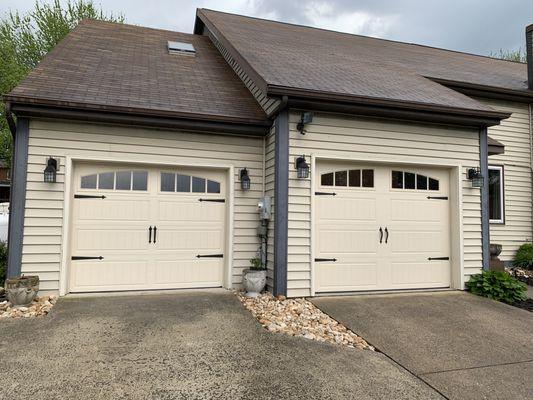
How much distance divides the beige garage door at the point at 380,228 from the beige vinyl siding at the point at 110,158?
1098mm

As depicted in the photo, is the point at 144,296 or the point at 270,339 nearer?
the point at 270,339

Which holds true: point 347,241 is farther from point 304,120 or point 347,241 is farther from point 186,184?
point 186,184

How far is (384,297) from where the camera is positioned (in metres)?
5.04

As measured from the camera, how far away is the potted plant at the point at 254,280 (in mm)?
4867

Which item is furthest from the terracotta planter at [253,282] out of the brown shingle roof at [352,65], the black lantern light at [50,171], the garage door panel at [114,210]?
the black lantern light at [50,171]

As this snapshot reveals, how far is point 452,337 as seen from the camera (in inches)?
140

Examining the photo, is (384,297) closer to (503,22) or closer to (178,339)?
(178,339)

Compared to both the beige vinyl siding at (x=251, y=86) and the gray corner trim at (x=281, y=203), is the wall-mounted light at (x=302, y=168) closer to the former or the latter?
the gray corner trim at (x=281, y=203)

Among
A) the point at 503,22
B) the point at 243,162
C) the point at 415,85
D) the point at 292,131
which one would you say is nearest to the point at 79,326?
the point at 243,162

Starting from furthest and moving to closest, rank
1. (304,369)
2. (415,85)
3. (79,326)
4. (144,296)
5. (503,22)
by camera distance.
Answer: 1. (503,22)
2. (415,85)
3. (144,296)
4. (79,326)
5. (304,369)

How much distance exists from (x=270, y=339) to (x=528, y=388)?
2038 millimetres

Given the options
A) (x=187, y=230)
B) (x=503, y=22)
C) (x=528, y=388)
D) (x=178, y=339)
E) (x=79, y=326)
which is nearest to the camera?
(x=528, y=388)

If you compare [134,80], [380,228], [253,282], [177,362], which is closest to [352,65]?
[380,228]

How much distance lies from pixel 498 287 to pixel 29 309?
20.4 ft
